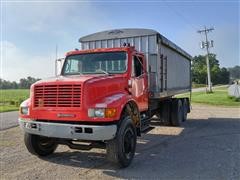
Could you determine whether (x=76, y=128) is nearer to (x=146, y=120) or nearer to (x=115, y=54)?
(x=115, y=54)

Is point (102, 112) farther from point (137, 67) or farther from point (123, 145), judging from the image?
point (137, 67)

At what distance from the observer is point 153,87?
10047 millimetres

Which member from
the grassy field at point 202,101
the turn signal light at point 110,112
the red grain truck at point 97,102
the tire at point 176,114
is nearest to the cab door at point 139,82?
the red grain truck at point 97,102

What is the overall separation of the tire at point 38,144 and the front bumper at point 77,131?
2.38 ft

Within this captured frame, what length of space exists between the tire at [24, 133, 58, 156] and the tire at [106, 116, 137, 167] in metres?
1.52

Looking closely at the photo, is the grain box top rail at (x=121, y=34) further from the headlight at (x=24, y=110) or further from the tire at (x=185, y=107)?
the tire at (x=185, y=107)

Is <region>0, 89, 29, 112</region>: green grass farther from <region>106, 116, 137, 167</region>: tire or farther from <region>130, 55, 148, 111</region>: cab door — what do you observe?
<region>106, 116, 137, 167</region>: tire

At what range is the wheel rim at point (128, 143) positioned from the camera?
7141mm

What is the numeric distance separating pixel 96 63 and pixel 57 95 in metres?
1.75

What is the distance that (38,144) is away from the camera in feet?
25.6

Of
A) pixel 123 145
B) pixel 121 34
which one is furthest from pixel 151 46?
pixel 123 145

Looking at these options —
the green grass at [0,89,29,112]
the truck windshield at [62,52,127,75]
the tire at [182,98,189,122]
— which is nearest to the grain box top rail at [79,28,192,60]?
the truck windshield at [62,52,127,75]

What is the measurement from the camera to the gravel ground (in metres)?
6.45

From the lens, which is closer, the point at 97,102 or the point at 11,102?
the point at 97,102
